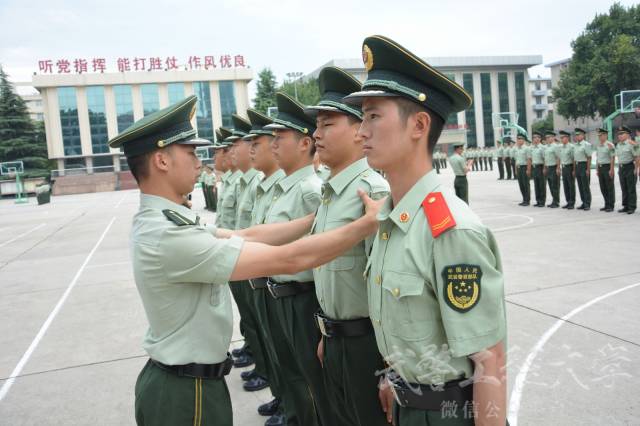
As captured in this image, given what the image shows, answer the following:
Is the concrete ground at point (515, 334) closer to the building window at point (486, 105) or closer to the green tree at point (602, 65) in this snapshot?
the green tree at point (602, 65)

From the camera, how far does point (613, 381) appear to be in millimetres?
3689

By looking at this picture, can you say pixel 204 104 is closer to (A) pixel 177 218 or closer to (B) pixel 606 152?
(B) pixel 606 152

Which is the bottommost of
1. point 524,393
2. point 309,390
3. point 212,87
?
point 524,393

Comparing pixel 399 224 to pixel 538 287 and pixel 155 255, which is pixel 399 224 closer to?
pixel 155 255

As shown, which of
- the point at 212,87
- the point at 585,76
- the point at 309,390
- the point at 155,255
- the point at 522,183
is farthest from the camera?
the point at 212,87

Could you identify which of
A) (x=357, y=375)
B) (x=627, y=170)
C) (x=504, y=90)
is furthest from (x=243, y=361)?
(x=504, y=90)

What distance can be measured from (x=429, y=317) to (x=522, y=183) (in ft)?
48.1

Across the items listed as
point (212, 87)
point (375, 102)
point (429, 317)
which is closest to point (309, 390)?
point (429, 317)

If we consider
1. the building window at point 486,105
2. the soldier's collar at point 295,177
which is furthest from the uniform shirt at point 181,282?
the building window at point 486,105

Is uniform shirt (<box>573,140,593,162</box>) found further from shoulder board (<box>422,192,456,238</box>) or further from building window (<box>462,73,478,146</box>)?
→ building window (<box>462,73,478,146</box>)

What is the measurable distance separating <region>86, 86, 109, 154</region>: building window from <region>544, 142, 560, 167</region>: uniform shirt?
168 ft

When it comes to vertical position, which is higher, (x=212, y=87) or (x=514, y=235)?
(x=212, y=87)

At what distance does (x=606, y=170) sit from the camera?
40.8 ft

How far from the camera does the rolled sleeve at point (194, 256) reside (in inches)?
83.8
